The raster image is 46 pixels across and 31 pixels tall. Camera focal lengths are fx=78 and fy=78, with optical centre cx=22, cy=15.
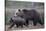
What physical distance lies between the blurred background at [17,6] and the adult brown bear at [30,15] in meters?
0.05

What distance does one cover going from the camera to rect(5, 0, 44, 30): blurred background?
3.93ft

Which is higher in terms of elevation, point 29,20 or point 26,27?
point 29,20

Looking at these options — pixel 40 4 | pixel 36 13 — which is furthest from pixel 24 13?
pixel 40 4

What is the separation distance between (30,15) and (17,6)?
0.83ft

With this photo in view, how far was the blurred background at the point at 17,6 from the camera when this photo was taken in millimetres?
1199

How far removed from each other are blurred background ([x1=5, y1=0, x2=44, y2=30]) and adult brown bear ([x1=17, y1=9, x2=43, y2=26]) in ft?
0.17

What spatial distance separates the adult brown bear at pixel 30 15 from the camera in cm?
123

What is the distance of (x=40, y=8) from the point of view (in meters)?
1.27

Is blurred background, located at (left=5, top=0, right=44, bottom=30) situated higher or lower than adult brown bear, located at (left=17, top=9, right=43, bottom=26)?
higher

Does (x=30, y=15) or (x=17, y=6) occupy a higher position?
(x=17, y=6)

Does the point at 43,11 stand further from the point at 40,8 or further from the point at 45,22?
the point at 45,22

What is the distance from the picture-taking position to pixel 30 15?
1248 mm

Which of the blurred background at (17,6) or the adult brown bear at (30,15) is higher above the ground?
the blurred background at (17,6)
